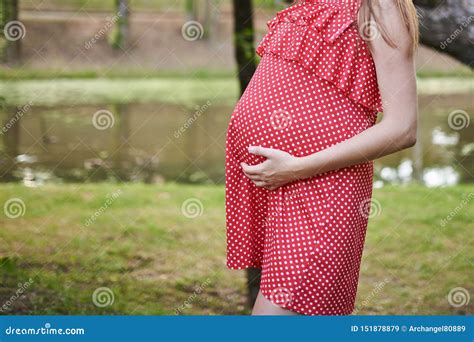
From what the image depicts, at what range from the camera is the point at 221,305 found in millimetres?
4543

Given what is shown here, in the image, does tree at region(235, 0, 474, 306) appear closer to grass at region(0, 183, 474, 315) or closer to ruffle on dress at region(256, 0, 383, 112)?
grass at region(0, 183, 474, 315)

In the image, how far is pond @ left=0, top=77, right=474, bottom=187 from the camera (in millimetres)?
8320

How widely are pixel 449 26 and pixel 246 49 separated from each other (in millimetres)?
1087

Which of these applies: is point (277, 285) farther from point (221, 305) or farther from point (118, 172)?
point (118, 172)

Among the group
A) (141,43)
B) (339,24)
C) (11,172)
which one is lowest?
(141,43)

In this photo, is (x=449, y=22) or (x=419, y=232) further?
(x=419, y=232)

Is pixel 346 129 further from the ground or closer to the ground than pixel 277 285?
further from the ground

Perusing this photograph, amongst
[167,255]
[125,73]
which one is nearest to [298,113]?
[167,255]

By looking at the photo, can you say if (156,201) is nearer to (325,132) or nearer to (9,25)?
(9,25)

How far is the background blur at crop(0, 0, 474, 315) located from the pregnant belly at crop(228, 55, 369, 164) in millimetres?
1794

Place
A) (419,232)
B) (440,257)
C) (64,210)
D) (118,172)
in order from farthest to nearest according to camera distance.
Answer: (118,172) < (64,210) < (419,232) < (440,257)

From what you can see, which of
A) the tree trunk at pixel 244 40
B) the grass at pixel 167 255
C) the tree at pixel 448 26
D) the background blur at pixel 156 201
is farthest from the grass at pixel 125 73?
the tree at pixel 448 26

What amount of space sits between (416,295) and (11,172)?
15.2ft

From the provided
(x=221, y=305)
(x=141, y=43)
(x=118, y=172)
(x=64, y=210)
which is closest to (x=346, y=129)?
(x=221, y=305)
